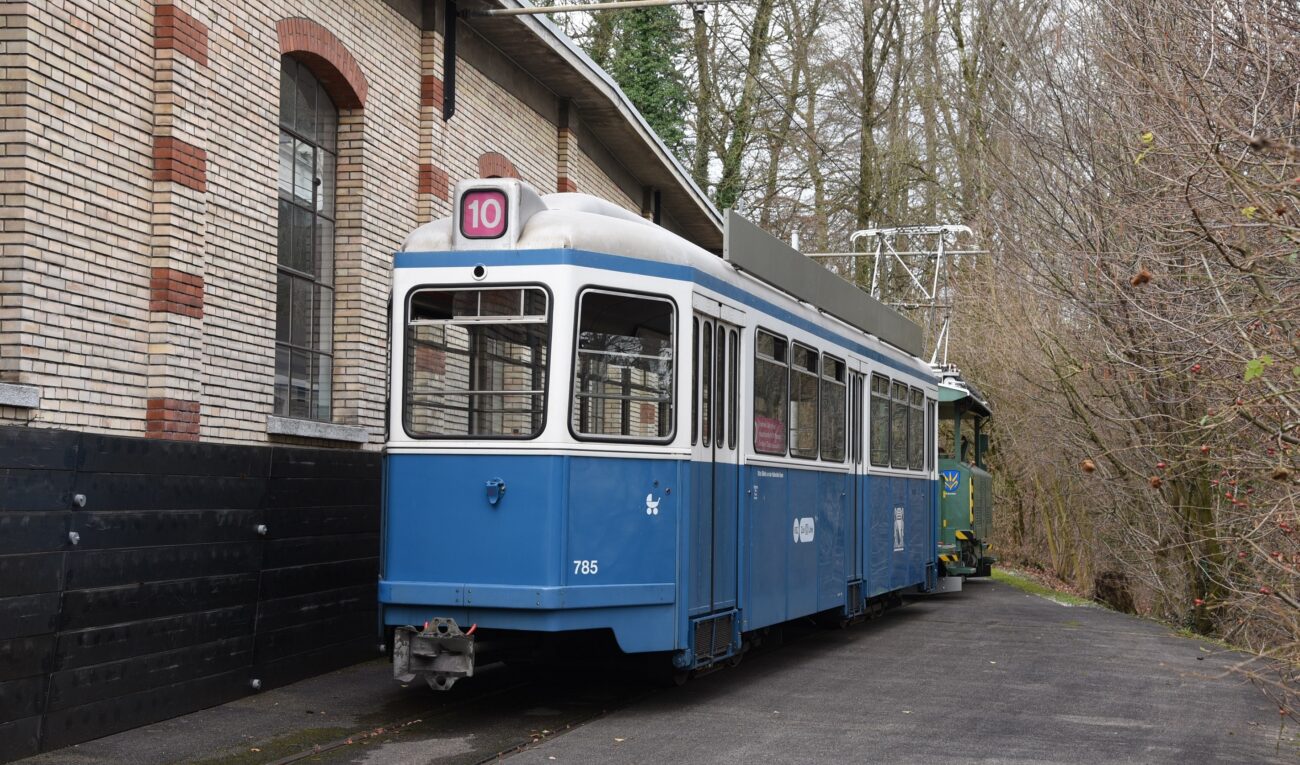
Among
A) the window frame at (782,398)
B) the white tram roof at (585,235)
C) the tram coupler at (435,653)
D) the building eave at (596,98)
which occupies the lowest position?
the tram coupler at (435,653)

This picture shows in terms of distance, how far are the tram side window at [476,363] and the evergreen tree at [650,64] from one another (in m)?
18.4

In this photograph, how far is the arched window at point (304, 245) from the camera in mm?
11625

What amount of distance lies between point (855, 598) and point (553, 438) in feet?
18.9

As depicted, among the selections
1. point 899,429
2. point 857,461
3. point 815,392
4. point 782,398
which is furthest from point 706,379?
point 899,429

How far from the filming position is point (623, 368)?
933 centimetres

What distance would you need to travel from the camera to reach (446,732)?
8.71 m

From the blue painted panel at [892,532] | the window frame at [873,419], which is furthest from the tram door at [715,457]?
the blue painted panel at [892,532]

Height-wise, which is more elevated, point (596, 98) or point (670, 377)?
point (596, 98)

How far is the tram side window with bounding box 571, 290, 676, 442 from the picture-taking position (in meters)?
9.16

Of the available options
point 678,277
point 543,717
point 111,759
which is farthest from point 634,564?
point 111,759

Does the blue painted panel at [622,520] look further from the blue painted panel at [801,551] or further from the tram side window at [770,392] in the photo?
the blue painted panel at [801,551]

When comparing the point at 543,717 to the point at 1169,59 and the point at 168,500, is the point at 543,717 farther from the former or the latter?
the point at 1169,59

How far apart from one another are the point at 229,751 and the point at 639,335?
135 inches

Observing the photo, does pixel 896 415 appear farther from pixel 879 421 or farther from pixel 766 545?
pixel 766 545
